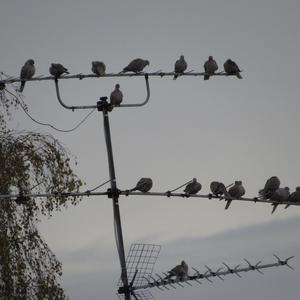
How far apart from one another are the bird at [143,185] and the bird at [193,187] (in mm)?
720

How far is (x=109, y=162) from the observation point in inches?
466

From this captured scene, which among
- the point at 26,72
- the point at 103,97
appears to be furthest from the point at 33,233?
the point at 103,97

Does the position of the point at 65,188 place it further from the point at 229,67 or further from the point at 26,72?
the point at 229,67

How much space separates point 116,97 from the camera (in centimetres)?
1225

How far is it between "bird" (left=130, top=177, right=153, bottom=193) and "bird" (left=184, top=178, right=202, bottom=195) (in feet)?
2.36

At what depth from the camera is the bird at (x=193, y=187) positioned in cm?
1230

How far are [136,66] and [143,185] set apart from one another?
85.7 inches

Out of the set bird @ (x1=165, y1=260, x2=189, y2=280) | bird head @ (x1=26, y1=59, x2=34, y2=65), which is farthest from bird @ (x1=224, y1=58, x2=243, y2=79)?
bird @ (x1=165, y1=260, x2=189, y2=280)

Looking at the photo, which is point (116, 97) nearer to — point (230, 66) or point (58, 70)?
point (58, 70)

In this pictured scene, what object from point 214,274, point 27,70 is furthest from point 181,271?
point 27,70

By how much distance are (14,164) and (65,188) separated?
1.02m

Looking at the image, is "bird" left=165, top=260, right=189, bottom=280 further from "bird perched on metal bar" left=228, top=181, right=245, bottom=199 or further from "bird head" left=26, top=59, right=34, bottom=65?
"bird head" left=26, top=59, right=34, bottom=65

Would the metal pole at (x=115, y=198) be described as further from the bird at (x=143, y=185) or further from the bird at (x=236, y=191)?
the bird at (x=236, y=191)

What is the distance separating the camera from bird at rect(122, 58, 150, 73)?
42.5 feet
